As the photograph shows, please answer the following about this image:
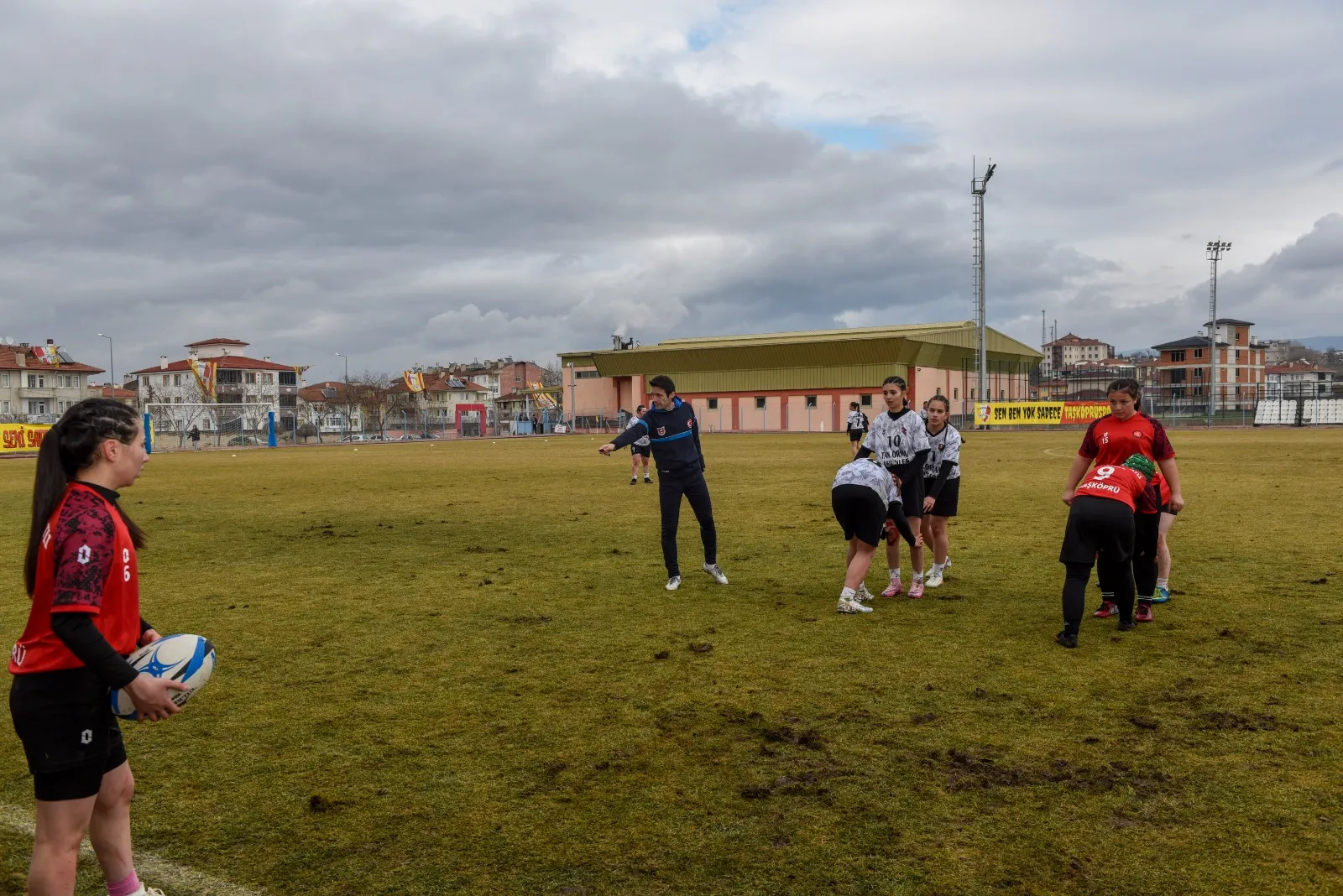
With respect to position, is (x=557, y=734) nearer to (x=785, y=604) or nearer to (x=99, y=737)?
(x=99, y=737)

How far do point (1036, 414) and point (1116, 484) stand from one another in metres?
57.9

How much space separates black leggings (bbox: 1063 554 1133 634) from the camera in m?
7.03

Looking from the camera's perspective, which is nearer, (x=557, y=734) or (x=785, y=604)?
(x=557, y=734)

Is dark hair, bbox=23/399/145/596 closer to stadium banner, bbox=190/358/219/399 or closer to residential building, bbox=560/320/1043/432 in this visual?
residential building, bbox=560/320/1043/432

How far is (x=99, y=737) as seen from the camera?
3104mm

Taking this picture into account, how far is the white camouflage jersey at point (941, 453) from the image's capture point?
8.95 meters

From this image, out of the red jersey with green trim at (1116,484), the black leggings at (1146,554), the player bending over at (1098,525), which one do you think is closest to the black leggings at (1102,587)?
the player bending over at (1098,525)

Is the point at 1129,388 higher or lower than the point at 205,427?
higher

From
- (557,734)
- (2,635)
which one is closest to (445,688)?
(557,734)

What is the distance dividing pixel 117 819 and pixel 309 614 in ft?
18.0

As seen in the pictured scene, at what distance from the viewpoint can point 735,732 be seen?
5.42m

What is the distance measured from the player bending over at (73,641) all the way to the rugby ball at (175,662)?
0.12 metres

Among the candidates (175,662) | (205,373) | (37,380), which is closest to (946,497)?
(175,662)

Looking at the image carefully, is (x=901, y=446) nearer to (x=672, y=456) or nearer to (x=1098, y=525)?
(x=1098, y=525)
